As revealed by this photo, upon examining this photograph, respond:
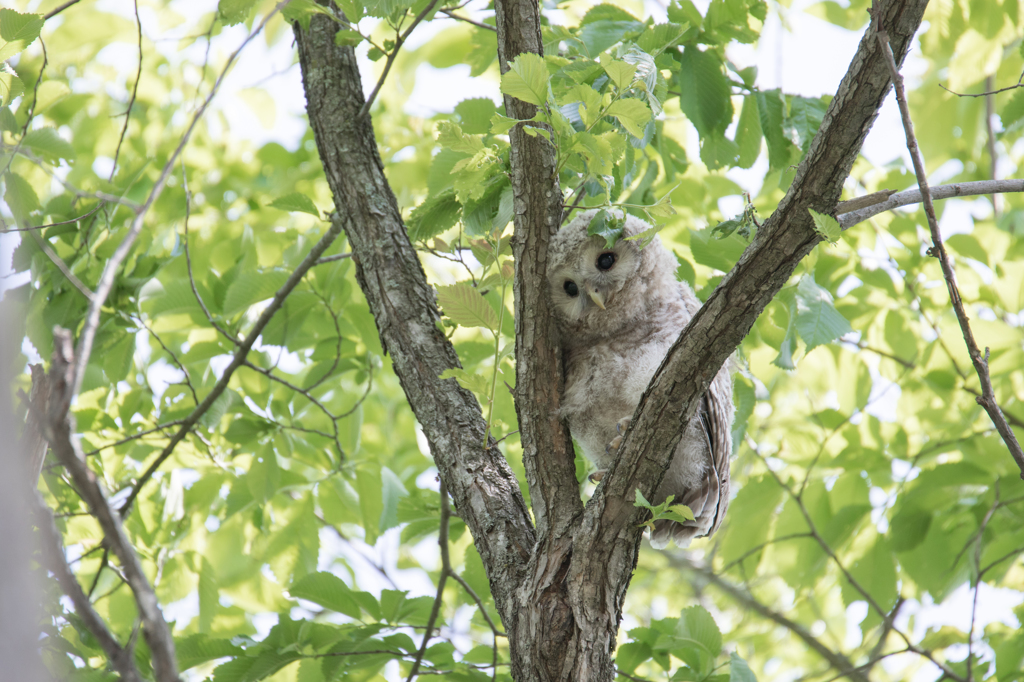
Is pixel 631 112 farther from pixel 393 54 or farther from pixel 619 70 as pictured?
pixel 393 54

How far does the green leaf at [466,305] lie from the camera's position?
171 cm

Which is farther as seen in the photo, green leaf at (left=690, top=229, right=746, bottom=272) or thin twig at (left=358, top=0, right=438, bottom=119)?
green leaf at (left=690, top=229, right=746, bottom=272)

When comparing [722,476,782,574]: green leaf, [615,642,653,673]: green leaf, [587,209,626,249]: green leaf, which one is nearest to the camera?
[587,209,626,249]: green leaf

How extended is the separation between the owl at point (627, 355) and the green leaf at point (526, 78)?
596 millimetres

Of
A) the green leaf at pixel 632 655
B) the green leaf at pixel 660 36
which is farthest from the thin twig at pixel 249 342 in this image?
the green leaf at pixel 632 655

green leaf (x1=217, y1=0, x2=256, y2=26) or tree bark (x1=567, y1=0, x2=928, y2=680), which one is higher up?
green leaf (x1=217, y1=0, x2=256, y2=26)

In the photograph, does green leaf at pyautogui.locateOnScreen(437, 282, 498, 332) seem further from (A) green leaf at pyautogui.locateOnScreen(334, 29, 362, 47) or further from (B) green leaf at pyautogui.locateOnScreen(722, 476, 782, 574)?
(B) green leaf at pyautogui.locateOnScreen(722, 476, 782, 574)

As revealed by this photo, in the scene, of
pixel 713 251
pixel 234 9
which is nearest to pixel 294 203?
pixel 234 9

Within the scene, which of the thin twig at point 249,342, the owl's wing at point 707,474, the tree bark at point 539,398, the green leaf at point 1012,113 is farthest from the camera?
the green leaf at point 1012,113

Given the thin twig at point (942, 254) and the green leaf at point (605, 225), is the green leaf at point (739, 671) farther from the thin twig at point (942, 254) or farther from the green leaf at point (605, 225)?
the green leaf at point (605, 225)

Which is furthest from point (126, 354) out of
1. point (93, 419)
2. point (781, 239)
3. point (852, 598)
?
point (852, 598)

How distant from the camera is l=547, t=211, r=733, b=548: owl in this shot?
2.20 metres

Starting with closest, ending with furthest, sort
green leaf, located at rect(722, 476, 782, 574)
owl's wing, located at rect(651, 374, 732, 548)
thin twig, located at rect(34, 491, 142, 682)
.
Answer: thin twig, located at rect(34, 491, 142, 682) → owl's wing, located at rect(651, 374, 732, 548) → green leaf, located at rect(722, 476, 782, 574)

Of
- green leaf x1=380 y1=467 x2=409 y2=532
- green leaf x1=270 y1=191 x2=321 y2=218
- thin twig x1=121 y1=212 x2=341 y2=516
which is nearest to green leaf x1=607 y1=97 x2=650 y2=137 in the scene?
green leaf x1=270 y1=191 x2=321 y2=218
